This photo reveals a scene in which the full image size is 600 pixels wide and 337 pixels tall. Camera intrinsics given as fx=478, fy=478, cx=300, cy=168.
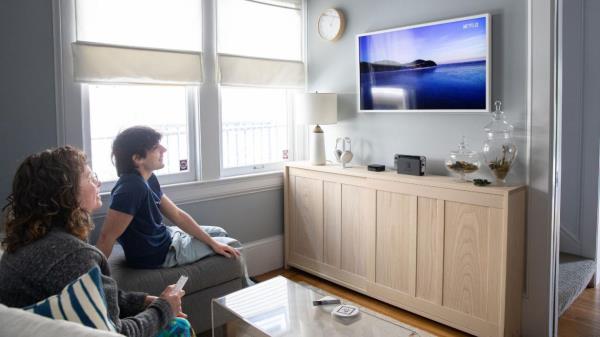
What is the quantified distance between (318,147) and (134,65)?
1462 mm

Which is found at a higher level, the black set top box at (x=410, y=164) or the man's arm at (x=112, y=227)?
the black set top box at (x=410, y=164)

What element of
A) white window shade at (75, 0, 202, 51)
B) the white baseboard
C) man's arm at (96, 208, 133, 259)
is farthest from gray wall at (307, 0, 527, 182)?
man's arm at (96, 208, 133, 259)

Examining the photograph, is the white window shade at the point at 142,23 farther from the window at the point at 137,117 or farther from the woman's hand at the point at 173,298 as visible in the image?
the woman's hand at the point at 173,298

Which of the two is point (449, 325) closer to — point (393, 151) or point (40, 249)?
point (393, 151)

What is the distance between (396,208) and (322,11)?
1.77m

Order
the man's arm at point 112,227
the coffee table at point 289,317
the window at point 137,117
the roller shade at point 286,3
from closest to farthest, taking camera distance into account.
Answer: the coffee table at point 289,317 → the man's arm at point 112,227 → the window at point 137,117 → the roller shade at point 286,3

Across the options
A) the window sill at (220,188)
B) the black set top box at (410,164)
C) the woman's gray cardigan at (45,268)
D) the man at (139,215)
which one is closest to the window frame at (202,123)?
the window sill at (220,188)

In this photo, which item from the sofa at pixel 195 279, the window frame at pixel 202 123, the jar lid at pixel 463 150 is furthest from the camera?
the jar lid at pixel 463 150

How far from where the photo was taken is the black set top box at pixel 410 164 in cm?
308

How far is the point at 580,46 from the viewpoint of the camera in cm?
369

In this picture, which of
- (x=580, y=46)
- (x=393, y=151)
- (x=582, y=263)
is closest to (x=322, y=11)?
(x=393, y=151)

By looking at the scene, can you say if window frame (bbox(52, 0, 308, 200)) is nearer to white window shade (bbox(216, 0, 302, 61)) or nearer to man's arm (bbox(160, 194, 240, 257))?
white window shade (bbox(216, 0, 302, 61))

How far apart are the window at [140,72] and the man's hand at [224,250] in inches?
34.3

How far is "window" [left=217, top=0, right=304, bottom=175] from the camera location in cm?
359
